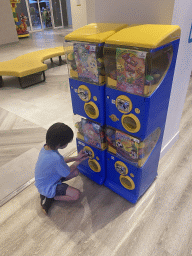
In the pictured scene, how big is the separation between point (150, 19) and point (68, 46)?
710mm

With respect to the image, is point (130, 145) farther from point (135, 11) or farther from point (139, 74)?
point (135, 11)

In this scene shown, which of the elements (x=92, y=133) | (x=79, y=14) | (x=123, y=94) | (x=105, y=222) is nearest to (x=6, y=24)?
(x=79, y=14)

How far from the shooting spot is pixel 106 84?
1.61m

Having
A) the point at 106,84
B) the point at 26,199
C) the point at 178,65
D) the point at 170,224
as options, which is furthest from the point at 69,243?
the point at 178,65

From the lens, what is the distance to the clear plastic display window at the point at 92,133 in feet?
6.12

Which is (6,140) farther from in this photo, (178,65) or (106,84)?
(178,65)

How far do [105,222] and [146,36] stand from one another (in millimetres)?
1524

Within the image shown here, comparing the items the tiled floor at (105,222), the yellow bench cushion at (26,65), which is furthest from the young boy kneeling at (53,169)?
the yellow bench cushion at (26,65)

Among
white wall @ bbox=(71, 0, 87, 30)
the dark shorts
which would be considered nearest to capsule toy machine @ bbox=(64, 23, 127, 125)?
the dark shorts

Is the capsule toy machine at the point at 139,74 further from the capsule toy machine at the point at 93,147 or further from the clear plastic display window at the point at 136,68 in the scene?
the capsule toy machine at the point at 93,147

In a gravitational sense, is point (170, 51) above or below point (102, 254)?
above

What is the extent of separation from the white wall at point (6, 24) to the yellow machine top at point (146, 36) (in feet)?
33.0

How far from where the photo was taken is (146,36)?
1308 mm

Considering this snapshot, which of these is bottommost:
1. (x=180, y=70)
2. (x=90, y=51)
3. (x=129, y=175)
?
(x=129, y=175)
